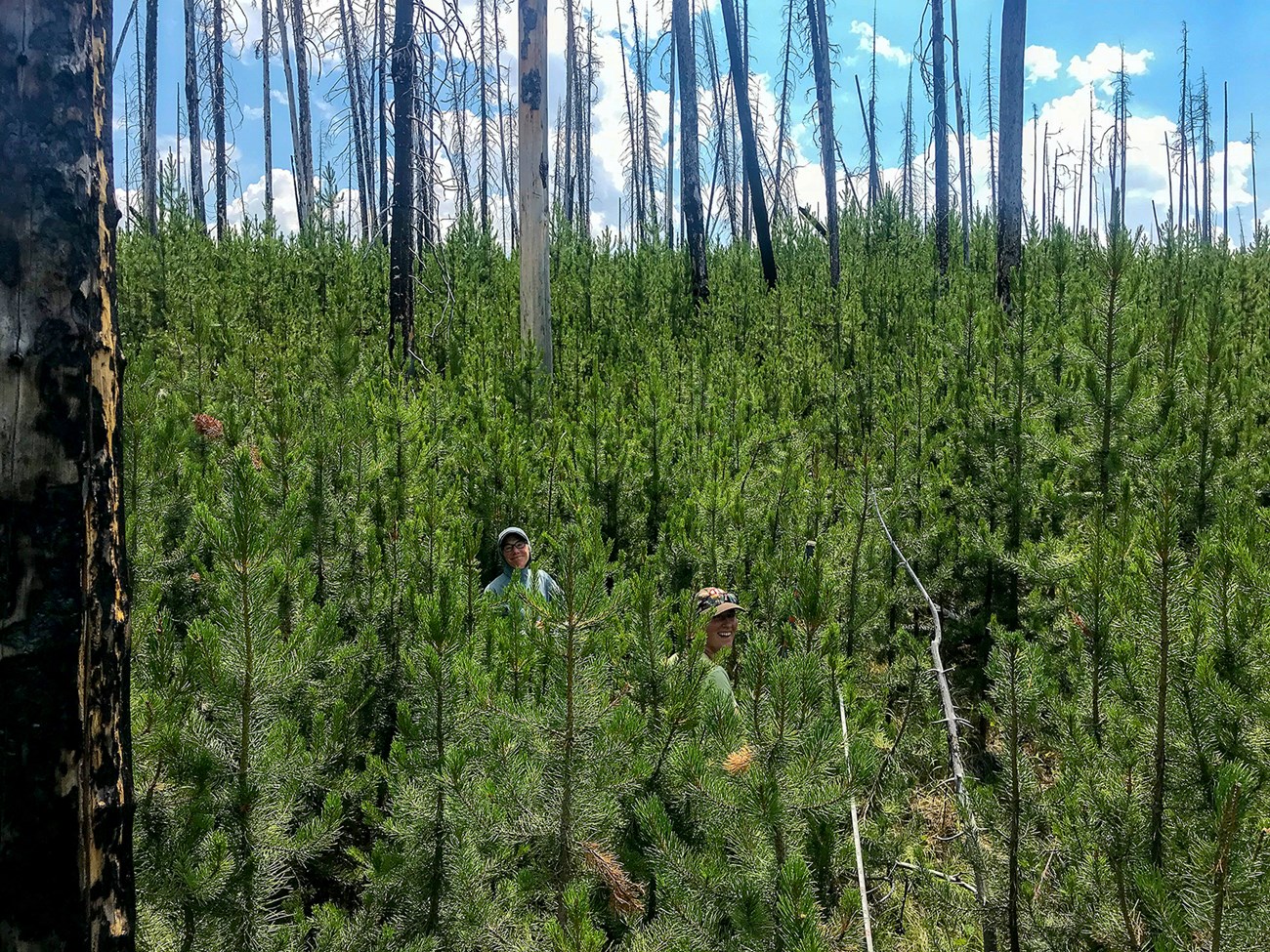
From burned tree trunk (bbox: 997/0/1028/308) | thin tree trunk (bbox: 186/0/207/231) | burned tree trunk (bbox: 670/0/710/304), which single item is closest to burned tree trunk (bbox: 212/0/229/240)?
→ thin tree trunk (bbox: 186/0/207/231)

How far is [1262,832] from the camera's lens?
192 cm

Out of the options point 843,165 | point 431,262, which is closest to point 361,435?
point 431,262

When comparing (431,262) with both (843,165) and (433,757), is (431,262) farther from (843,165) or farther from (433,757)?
(843,165)

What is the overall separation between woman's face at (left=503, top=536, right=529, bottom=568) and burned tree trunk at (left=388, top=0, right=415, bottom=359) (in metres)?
3.21

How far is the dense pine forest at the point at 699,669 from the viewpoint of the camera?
74.6 inches

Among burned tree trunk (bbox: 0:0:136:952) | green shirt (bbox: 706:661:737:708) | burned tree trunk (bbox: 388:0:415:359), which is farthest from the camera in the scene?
burned tree trunk (bbox: 388:0:415:359)

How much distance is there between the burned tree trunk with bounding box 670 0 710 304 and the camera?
11375mm

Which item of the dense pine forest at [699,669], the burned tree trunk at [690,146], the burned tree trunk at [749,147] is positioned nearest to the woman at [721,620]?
the dense pine forest at [699,669]

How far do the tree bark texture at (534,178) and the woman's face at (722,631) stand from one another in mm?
4105

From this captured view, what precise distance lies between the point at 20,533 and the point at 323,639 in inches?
41.7

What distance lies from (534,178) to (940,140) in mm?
8745

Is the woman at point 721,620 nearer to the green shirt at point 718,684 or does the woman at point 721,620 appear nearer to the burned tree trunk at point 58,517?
the green shirt at point 718,684

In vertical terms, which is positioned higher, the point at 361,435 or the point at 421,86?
the point at 421,86

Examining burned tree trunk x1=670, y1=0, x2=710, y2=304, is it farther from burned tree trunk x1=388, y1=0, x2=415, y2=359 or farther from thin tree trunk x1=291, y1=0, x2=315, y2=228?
thin tree trunk x1=291, y1=0, x2=315, y2=228
